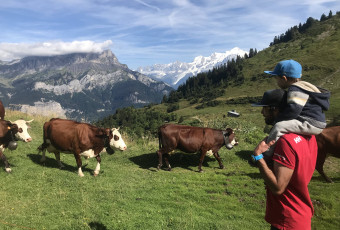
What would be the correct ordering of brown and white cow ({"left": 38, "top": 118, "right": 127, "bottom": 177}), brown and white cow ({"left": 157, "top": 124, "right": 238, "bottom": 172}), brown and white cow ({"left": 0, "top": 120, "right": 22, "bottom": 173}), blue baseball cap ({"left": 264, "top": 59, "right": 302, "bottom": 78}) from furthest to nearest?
brown and white cow ({"left": 157, "top": 124, "right": 238, "bottom": 172}) → brown and white cow ({"left": 38, "top": 118, "right": 127, "bottom": 177}) → brown and white cow ({"left": 0, "top": 120, "right": 22, "bottom": 173}) → blue baseball cap ({"left": 264, "top": 59, "right": 302, "bottom": 78})

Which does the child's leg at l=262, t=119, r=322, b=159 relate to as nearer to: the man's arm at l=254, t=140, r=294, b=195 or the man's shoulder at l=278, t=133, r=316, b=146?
the man's shoulder at l=278, t=133, r=316, b=146

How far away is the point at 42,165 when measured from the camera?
12141 mm

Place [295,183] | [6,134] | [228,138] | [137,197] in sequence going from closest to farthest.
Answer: [295,183], [137,197], [6,134], [228,138]

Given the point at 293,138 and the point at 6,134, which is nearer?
the point at 293,138

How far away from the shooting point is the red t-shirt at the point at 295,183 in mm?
2975

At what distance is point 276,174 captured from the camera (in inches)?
119

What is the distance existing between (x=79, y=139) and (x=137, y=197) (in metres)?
4.30

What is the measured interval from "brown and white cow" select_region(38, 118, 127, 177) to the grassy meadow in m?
0.93

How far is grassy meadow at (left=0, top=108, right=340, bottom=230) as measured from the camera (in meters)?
6.98

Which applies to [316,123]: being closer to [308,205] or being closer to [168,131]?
[308,205]

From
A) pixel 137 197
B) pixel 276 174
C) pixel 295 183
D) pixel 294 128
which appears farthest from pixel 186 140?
pixel 294 128

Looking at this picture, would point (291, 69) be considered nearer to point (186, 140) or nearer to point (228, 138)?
point (186, 140)

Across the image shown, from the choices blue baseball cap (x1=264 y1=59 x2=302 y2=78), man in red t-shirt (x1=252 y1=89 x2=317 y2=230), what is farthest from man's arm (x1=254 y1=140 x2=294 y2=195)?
blue baseball cap (x1=264 y1=59 x2=302 y2=78)

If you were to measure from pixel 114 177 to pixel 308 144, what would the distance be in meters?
9.42
